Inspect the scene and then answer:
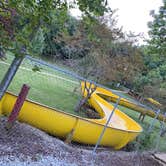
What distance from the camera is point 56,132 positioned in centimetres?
584

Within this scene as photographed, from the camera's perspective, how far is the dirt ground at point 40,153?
406 cm

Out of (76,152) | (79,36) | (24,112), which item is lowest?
(76,152)

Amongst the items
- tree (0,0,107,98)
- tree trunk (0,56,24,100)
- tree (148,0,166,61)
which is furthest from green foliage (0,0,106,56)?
tree (148,0,166,61)

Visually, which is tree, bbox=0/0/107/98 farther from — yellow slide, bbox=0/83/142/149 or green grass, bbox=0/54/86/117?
green grass, bbox=0/54/86/117

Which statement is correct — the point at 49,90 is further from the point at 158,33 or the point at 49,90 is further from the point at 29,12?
the point at 29,12

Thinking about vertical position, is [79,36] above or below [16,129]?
above

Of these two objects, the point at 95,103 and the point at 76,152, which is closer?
the point at 76,152

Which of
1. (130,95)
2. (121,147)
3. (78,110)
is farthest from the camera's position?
(130,95)

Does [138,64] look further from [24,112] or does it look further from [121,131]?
[24,112]

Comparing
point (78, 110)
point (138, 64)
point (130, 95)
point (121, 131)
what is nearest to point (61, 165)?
point (121, 131)

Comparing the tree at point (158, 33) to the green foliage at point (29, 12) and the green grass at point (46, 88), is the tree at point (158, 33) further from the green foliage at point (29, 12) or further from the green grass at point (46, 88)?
the green foliage at point (29, 12)

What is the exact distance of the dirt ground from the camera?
4059mm

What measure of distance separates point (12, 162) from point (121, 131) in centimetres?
325

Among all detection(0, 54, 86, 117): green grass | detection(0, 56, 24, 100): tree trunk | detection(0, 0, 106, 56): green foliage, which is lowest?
detection(0, 54, 86, 117): green grass
